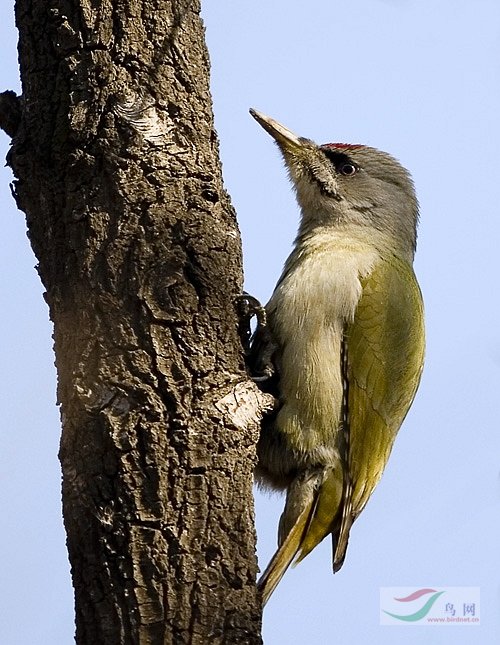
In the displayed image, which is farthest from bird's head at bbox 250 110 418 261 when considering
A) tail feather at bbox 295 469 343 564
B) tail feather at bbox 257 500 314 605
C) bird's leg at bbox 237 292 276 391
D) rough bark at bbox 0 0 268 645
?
rough bark at bbox 0 0 268 645

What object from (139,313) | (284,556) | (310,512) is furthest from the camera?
(310,512)

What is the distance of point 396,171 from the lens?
5.18 metres

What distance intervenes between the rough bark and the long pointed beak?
1757 mm

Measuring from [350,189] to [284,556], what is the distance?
201 cm

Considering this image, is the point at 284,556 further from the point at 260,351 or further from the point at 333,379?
the point at 260,351

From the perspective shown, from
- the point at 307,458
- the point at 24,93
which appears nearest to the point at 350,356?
the point at 307,458

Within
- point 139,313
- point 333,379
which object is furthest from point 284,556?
point 139,313

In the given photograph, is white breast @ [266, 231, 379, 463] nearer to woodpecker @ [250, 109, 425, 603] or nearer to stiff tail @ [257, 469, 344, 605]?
woodpecker @ [250, 109, 425, 603]

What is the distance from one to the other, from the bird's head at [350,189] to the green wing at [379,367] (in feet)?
1.27

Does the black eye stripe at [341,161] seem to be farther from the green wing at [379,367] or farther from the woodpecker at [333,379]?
the green wing at [379,367]

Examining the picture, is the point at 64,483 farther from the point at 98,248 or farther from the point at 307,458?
the point at 307,458

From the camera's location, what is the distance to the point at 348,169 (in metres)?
5.00

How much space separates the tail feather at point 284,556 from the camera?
3811 mm

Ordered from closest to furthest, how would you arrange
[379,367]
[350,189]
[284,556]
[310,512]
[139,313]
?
[139,313] < [284,556] < [310,512] < [379,367] < [350,189]
